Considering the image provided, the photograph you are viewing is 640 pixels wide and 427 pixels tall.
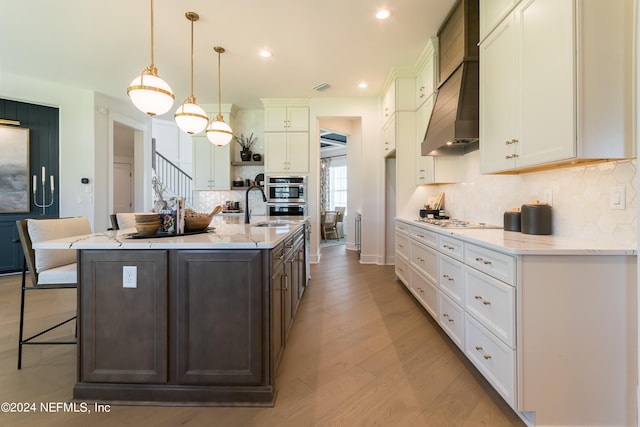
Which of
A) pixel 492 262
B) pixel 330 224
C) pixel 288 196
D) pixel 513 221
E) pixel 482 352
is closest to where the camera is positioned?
pixel 492 262

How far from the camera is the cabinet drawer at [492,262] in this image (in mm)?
1450

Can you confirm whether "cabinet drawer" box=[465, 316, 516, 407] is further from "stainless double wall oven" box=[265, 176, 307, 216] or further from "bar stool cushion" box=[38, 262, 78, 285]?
"stainless double wall oven" box=[265, 176, 307, 216]

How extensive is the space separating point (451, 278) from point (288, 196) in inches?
139

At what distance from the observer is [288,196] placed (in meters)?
5.23

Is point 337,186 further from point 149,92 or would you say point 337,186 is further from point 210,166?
point 149,92

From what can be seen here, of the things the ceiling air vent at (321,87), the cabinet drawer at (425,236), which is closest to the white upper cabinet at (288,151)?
the ceiling air vent at (321,87)

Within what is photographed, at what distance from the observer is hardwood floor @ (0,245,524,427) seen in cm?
150

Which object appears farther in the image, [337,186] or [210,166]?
[337,186]

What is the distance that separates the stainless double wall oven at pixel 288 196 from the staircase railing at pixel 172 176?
353 cm

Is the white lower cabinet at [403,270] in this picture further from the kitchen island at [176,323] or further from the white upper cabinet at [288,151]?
the white upper cabinet at [288,151]

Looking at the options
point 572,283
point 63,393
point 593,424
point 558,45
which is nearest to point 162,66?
point 63,393

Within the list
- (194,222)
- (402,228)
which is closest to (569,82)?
(402,228)

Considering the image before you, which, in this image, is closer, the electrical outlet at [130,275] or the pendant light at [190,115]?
the electrical outlet at [130,275]

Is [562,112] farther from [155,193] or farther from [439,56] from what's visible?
[155,193]
